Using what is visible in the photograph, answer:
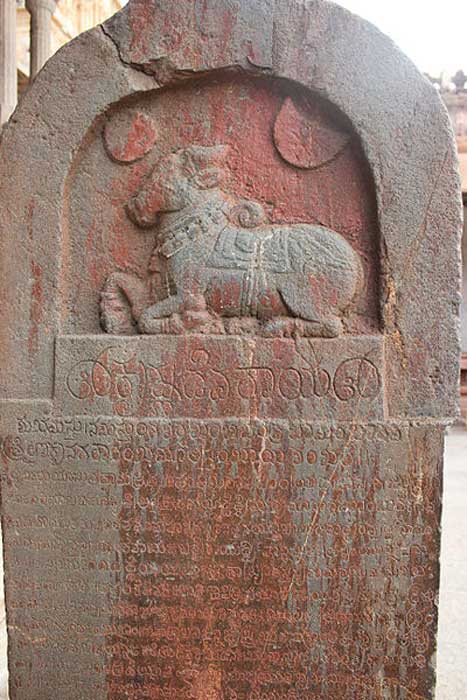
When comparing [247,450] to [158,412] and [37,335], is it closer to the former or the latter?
[158,412]

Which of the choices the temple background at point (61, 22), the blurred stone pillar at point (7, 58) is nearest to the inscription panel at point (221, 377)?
the blurred stone pillar at point (7, 58)

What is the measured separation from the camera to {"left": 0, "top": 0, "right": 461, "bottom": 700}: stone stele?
261cm

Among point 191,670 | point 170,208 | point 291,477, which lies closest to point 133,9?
point 170,208

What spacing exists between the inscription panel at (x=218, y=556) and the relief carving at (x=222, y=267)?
0.42 metres

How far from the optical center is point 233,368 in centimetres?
262

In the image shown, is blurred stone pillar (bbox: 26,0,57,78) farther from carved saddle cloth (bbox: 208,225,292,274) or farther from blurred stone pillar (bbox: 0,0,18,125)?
carved saddle cloth (bbox: 208,225,292,274)

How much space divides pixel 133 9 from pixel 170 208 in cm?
82

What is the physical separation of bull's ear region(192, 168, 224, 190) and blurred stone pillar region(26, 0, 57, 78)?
6507 millimetres

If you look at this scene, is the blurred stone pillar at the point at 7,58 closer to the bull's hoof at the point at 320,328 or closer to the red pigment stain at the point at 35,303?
the red pigment stain at the point at 35,303

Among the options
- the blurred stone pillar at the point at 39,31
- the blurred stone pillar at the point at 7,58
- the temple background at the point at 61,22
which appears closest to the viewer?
the blurred stone pillar at the point at 7,58

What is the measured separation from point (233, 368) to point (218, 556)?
2.59 feet

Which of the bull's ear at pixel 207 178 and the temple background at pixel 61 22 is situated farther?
the temple background at pixel 61 22

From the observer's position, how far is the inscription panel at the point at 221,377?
8.55 feet

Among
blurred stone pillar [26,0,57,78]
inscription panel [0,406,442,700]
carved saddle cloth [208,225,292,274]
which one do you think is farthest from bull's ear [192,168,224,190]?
blurred stone pillar [26,0,57,78]
